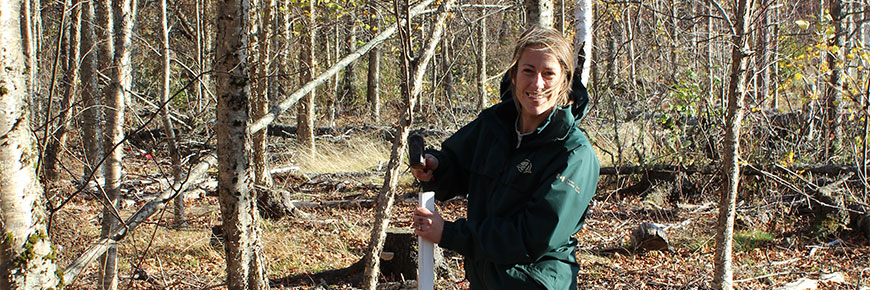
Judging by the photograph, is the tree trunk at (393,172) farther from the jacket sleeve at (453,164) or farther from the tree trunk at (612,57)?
the tree trunk at (612,57)

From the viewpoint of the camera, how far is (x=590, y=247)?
7.36 m

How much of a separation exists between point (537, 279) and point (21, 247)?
70.8 inches

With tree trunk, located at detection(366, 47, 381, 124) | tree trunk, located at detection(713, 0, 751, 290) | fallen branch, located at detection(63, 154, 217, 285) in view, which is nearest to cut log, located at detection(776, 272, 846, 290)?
tree trunk, located at detection(713, 0, 751, 290)

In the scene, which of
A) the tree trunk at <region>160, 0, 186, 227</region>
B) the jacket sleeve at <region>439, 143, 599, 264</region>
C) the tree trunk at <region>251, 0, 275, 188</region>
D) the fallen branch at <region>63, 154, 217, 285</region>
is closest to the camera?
the jacket sleeve at <region>439, 143, 599, 264</region>

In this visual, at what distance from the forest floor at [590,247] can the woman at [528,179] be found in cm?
356

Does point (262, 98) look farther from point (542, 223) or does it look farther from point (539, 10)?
point (542, 223)

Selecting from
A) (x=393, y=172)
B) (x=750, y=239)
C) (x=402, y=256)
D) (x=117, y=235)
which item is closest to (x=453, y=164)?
(x=393, y=172)

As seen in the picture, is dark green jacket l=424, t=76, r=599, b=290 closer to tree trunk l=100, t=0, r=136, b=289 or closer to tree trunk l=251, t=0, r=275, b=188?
tree trunk l=100, t=0, r=136, b=289

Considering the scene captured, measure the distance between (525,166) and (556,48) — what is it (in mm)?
420

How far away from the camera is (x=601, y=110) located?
12.1 meters

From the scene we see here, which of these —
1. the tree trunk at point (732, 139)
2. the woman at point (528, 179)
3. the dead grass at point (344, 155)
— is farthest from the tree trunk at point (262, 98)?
the woman at point (528, 179)

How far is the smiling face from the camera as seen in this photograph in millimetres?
2381

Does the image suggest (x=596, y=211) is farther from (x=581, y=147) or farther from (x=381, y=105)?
(x=381, y=105)

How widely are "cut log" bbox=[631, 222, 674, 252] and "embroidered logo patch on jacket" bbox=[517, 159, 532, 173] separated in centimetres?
514
